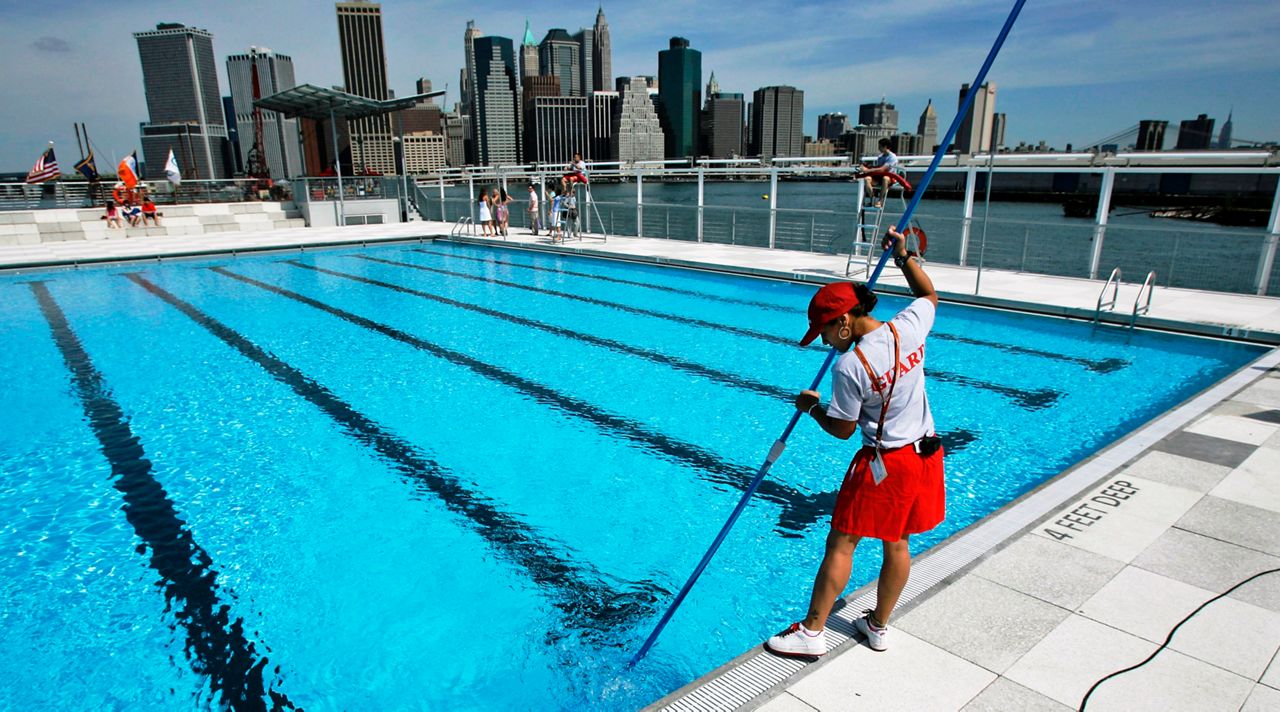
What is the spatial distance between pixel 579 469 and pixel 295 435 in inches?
110

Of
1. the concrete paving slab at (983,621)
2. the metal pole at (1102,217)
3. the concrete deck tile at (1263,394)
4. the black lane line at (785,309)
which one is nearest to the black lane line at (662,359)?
the concrete deck tile at (1263,394)

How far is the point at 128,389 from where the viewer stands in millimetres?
7539

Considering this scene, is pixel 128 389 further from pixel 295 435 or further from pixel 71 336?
pixel 71 336

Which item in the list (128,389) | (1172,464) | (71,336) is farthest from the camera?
(71,336)

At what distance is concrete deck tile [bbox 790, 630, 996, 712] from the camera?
8.14ft

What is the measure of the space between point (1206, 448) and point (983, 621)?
3.16 metres

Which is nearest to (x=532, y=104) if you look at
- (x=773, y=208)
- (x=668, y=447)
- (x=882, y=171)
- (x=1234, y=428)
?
(x=773, y=208)

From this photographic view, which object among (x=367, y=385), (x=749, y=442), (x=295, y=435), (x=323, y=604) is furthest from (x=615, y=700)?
(x=367, y=385)

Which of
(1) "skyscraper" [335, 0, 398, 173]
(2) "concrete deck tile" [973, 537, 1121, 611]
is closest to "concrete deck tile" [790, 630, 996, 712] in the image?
(2) "concrete deck tile" [973, 537, 1121, 611]

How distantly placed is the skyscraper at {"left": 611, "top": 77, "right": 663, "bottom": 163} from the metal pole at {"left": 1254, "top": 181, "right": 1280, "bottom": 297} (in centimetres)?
12455

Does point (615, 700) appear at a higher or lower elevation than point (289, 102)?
lower

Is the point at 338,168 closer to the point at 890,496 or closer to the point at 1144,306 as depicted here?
the point at 1144,306

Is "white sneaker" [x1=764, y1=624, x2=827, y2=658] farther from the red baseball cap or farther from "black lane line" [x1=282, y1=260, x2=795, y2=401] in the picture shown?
"black lane line" [x1=282, y1=260, x2=795, y2=401]

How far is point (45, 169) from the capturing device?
85.5 ft
